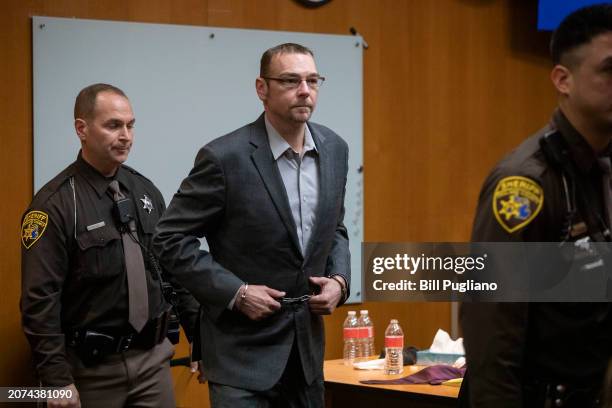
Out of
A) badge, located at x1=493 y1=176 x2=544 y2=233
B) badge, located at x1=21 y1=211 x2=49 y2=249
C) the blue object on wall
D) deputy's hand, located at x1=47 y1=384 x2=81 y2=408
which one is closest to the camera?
badge, located at x1=493 y1=176 x2=544 y2=233

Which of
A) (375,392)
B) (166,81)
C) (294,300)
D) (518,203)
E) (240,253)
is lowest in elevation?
(375,392)

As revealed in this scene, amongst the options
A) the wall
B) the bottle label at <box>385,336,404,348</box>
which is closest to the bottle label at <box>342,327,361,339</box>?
the wall

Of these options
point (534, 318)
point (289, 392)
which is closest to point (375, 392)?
point (289, 392)

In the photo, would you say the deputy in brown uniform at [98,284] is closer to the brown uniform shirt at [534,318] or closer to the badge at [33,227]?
the badge at [33,227]

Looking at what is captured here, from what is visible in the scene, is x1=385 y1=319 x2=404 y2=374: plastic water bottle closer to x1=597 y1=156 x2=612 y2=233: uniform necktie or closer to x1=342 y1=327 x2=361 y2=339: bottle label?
x1=342 y1=327 x2=361 y2=339: bottle label

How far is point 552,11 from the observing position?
5422 mm

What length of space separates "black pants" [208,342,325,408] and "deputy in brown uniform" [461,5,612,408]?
0.97 m

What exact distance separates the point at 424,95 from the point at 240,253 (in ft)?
8.67

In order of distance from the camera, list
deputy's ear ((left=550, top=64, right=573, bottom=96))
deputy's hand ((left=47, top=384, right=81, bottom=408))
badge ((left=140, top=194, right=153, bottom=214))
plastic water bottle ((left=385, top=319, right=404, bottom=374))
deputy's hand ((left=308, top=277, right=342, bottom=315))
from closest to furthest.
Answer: deputy's ear ((left=550, top=64, right=573, bottom=96))
deputy's hand ((left=308, top=277, right=342, bottom=315))
deputy's hand ((left=47, top=384, right=81, bottom=408))
badge ((left=140, top=194, right=153, bottom=214))
plastic water bottle ((left=385, top=319, right=404, bottom=374))

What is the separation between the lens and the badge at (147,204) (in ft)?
12.2

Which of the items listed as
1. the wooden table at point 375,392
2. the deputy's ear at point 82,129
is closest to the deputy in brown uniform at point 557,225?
the wooden table at point 375,392

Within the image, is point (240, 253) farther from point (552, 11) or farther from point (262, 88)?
point (552, 11)

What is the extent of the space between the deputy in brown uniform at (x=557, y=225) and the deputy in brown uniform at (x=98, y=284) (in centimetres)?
176

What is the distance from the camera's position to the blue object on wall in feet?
17.6
